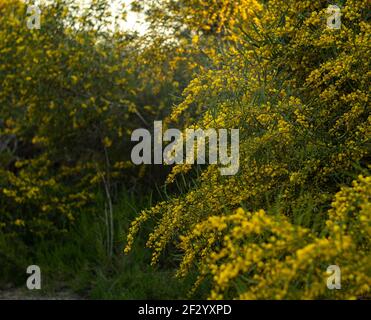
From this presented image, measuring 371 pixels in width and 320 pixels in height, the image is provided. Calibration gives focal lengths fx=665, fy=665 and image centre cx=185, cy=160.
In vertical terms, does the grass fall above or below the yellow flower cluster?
below

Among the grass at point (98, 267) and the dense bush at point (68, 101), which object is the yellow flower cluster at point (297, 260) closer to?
the grass at point (98, 267)

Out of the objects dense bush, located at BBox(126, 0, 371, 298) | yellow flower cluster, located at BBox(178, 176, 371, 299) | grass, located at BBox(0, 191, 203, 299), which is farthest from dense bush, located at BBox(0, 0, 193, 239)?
yellow flower cluster, located at BBox(178, 176, 371, 299)

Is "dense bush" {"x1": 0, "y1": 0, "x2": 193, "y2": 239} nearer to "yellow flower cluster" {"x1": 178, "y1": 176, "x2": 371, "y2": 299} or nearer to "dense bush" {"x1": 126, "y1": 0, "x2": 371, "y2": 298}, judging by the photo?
"dense bush" {"x1": 126, "y1": 0, "x2": 371, "y2": 298}

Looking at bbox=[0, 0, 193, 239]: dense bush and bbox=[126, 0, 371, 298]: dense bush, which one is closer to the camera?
bbox=[126, 0, 371, 298]: dense bush

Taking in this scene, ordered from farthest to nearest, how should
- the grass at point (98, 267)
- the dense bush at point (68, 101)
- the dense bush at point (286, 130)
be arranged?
the dense bush at point (68, 101), the grass at point (98, 267), the dense bush at point (286, 130)

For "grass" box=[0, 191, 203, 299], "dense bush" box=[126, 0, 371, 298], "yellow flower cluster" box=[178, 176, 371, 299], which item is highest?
"dense bush" box=[126, 0, 371, 298]

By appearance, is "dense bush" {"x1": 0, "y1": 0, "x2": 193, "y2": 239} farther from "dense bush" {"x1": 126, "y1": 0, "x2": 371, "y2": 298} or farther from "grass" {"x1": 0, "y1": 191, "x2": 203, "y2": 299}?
"dense bush" {"x1": 126, "y1": 0, "x2": 371, "y2": 298}

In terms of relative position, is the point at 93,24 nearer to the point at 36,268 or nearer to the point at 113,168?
the point at 113,168

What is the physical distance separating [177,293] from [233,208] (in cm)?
160

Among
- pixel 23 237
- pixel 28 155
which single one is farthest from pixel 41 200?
pixel 28 155

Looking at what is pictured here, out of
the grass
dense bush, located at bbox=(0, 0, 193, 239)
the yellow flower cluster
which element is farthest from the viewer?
dense bush, located at bbox=(0, 0, 193, 239)

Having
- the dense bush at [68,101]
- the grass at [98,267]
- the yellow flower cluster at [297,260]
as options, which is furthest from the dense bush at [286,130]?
the dense bush at [68,101]

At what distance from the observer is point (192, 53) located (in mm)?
7746

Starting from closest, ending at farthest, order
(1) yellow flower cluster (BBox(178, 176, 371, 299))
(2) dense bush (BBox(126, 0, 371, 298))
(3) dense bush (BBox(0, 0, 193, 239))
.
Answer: (1) yellow flower cluster (BBox(178, 176, 371, 299)) < (2) dense bush (BBox(126, 0, 371, 298)) < (3) dense bush (BBox(0, 0, 193, 239))
